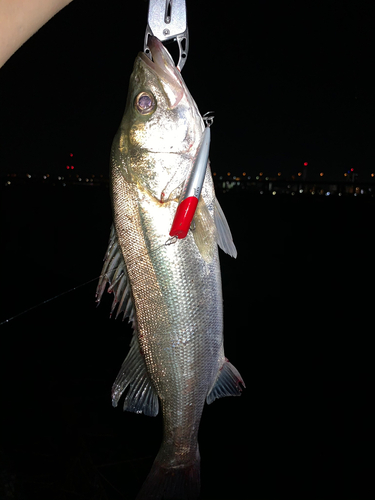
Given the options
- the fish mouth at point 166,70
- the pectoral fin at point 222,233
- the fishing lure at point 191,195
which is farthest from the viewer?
the pectoral fin at point 222,233

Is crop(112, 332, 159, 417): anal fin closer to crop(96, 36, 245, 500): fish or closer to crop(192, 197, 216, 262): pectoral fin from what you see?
crop(96, 36, 245, 500): fish

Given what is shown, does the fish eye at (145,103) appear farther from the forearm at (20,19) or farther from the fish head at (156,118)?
the forearm at (20,19)

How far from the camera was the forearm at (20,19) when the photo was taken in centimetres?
174

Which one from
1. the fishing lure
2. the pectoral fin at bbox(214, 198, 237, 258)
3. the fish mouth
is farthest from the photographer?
the pectoral fin at bbox(214, 198, 237, 258)

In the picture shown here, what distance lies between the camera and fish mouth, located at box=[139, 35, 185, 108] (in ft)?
4.96

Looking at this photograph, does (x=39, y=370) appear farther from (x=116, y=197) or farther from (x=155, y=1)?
(x=155, y=1)

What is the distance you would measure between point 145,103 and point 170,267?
79 centimetres

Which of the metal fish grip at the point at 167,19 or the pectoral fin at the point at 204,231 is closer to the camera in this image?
the metal fish grip at the point at 167,19

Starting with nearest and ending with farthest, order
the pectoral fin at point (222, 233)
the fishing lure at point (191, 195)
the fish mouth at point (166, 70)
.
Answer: the fishing lure at point (191, 195)
the fish mouth at point (166, 70)
the pectoral fin at point (222, 233)

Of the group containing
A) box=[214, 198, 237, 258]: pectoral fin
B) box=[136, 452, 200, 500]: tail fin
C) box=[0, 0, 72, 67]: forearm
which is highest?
box=[0, 0, 72, 67]: forearm

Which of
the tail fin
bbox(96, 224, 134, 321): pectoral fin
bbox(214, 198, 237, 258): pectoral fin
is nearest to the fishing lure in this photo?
bbox(214, 198, 237, 258): pectoral fin

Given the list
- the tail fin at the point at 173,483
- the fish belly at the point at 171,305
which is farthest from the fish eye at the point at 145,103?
the tail fin at the point at 173,483

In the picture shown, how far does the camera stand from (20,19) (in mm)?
1782

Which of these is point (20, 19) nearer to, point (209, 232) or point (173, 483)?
point (209, 232)
